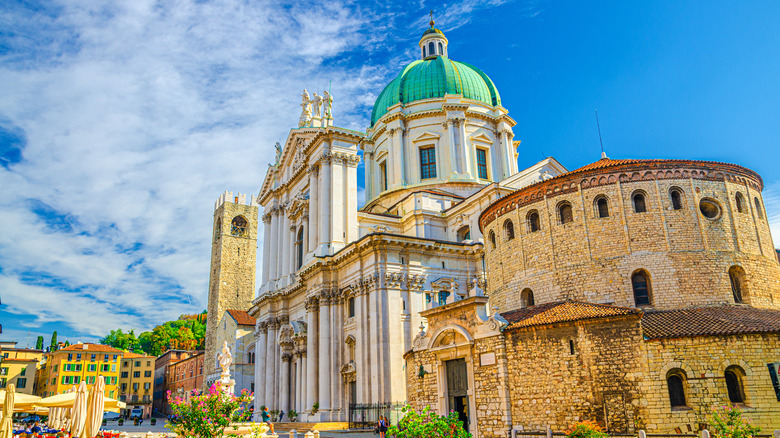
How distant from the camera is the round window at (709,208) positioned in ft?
73.7

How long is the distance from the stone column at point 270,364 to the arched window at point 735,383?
33308 millimetres

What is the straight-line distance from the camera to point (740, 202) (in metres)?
23.1

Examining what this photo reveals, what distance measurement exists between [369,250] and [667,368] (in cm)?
1917

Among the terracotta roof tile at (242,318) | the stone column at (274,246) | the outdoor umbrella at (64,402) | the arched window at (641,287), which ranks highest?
the stone column at (274,246)

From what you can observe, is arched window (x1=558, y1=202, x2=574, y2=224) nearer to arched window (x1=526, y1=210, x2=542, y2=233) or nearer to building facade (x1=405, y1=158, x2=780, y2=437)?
building facade (x1=405, y1=158, x2=780, y2=437)

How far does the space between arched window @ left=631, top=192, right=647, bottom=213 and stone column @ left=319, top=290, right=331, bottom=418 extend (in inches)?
807

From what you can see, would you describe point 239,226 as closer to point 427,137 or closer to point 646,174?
point 427,137

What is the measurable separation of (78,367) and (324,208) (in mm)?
55837

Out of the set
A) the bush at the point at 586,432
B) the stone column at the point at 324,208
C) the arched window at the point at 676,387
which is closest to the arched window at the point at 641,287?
the arched window at the point at 676,387

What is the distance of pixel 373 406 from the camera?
103ft

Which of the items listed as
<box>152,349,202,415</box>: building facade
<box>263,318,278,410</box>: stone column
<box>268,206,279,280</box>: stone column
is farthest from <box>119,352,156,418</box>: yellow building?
<box>268,206,279,280</box>: stone column

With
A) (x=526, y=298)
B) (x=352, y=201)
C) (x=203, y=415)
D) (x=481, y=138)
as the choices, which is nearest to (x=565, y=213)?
(x=526, y=298)

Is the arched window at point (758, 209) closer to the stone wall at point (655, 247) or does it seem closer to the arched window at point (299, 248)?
the stone wall at point (655, 247)

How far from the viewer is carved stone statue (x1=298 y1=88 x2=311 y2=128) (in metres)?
47.0
